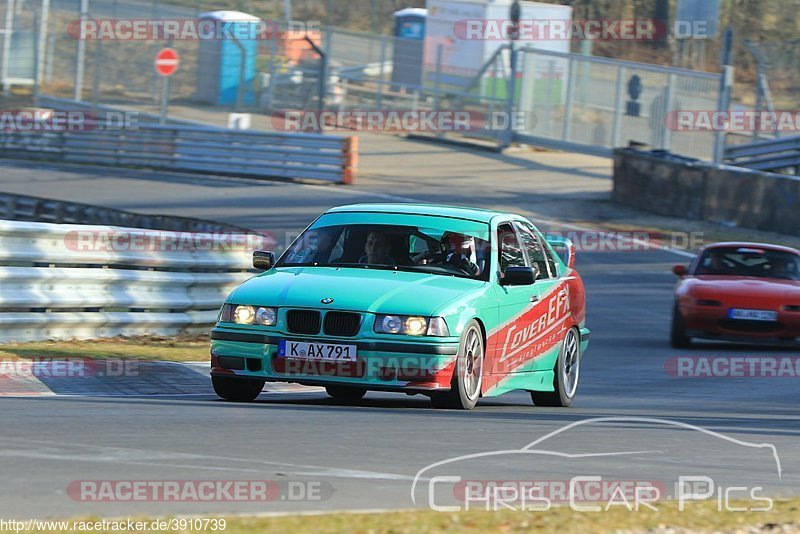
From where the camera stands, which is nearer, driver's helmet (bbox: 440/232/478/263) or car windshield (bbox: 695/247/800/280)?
driver's helmet (bbox: 440/232/478/263)

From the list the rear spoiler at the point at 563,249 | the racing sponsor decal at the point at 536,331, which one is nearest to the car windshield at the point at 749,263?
the rear spoiler at the point at 563,249

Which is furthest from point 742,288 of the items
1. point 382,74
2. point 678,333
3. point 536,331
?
point 382,74

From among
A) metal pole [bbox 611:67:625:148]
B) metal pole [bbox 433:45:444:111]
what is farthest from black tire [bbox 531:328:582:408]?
metal pole [bbox 433:45:444:111]

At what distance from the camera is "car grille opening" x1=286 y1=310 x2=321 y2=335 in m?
9.20

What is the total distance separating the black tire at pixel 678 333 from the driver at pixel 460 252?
6.94m

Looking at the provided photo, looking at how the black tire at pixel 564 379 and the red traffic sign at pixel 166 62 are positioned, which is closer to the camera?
the black tire at pixel 564 379

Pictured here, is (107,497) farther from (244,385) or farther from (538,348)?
(538,348)

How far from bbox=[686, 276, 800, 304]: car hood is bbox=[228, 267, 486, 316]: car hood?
730cm

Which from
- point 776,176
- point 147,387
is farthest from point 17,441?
point 776,176

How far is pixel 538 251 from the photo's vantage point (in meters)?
11.3

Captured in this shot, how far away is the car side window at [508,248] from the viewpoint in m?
10.5

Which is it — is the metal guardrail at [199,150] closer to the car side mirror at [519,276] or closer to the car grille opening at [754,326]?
the car grille opening at [754,326]

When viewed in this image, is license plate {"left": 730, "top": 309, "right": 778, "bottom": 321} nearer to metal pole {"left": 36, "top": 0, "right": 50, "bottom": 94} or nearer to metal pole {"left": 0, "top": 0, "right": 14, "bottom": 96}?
metal pole {"left": 36, "top": 0, "right": 50, "bottom": 94}

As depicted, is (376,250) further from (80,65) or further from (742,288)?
(80,65)
